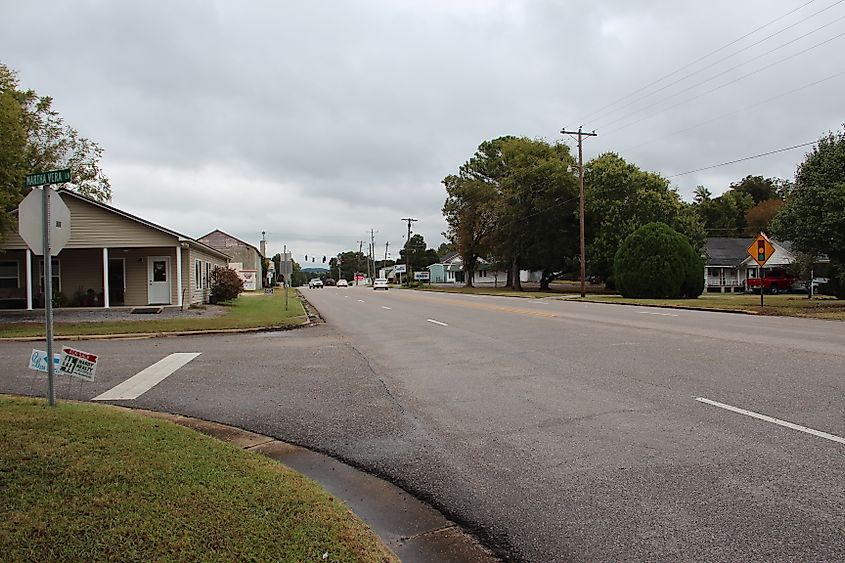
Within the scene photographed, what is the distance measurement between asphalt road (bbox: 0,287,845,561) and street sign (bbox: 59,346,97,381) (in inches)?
57.6

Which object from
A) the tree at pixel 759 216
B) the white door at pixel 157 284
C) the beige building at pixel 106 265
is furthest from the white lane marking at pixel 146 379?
the tree at pixel 759 216

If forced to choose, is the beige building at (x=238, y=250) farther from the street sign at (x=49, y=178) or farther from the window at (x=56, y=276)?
the street sign at (x=49, y=178)

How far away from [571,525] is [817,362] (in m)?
7.75

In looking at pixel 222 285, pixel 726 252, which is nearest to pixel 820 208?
pixel 222 285

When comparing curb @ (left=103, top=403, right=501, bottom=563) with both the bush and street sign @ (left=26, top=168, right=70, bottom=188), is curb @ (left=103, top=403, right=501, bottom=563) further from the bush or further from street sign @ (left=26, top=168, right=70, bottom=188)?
the bush

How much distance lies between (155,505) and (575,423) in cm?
430

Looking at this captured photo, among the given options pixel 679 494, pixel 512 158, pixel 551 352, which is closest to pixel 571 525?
pixel 679 494

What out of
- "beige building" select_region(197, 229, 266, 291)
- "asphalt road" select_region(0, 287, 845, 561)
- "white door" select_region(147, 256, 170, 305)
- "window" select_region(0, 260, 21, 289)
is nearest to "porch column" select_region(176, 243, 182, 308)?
"white door" select_region(147, 256, 170, 305)

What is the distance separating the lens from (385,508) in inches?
195

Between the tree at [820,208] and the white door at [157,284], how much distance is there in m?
25.9

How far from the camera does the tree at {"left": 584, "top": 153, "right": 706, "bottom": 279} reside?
50.2 m

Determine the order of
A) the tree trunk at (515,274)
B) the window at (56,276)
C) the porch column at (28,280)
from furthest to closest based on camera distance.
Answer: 1. the tree trunk at (515,274)
2. the window at (56,276)
3. the porch column at (28,280)

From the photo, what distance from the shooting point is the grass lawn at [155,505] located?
3682 millimetres

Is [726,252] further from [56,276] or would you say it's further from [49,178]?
[49,178]
